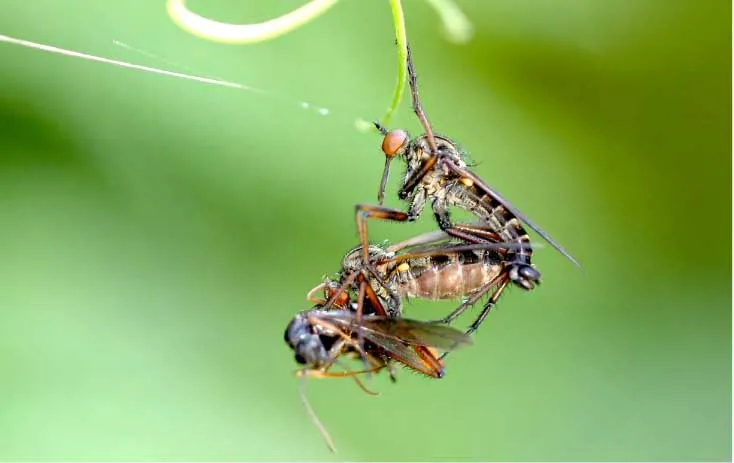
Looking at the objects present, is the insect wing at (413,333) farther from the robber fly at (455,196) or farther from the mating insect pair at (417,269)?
the robber fly at (455,196)

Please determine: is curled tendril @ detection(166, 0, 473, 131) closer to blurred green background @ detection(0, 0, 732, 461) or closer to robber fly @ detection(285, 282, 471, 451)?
robber fly @ detection(285, 282, 471, 451)

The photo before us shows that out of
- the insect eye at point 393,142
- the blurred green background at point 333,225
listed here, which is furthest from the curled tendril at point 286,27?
the blurred green background at point 333,225

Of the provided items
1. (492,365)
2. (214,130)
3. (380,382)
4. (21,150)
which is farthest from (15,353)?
(492,365)

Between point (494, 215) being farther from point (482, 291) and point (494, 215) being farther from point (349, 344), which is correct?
point (349, 344)

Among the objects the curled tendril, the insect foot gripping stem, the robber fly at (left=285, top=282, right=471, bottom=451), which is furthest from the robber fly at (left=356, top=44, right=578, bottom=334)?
the curled tendril

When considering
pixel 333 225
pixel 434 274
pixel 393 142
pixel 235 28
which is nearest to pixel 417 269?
pixel 434 274
